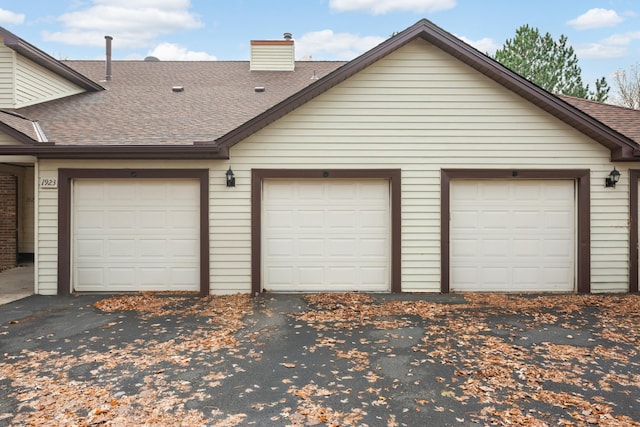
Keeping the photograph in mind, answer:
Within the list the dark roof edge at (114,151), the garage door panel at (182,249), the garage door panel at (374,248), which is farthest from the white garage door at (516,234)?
the garage door panel at (182,249)

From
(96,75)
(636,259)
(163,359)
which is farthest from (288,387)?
(96,75)

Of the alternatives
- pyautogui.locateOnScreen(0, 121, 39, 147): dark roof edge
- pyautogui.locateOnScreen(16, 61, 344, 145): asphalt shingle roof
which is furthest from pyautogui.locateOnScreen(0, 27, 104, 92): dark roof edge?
pyautogui.locateOnScreen(0, 121, 39, 147): dark roof edge

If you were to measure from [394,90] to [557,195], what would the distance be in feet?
12.4

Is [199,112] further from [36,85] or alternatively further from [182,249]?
[36,85]

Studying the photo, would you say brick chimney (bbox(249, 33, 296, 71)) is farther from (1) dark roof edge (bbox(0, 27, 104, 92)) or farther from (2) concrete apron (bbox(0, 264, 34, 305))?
(2) concrete apron (bbox(0, 264, 34, 305))

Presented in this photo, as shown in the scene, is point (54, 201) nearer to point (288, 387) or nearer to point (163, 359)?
point (163, 359)

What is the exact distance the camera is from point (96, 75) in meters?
11.8

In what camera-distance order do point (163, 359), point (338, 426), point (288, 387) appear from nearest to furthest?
point (338, 426) < point (288, 387) < point (163, 359)

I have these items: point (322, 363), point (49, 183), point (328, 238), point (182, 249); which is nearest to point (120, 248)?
point (182, 249)

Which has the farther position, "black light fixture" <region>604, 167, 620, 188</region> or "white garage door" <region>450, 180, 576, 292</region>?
"white garage door" <region>450, 180, 576, 292</region>

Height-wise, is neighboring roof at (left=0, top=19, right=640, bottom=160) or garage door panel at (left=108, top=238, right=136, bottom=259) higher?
neighboring roof at (left=0, top=19, right=640, bottom=160)

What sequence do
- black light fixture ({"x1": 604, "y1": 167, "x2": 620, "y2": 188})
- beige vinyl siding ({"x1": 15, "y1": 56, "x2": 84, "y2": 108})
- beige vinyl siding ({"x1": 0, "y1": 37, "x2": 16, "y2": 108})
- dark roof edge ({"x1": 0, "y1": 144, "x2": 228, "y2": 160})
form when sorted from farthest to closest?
beige vinyl siding ({"x1": 15, "y1": 56, "x2": 84, "y2": 108}) < beige vinyl siding ({"x1": 0, "y1": 37, "x2": 16, "y2": 108}) < black light fixture ({"x1": 604, "y1": 167, "x2": 620, "y2": 188}) < dark roof edge ({"x1": 0, "y1": 144, "x2": 228, "y2": 160})

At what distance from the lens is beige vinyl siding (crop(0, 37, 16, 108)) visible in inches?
338

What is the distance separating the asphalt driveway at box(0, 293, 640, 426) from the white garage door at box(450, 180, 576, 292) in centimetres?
94
